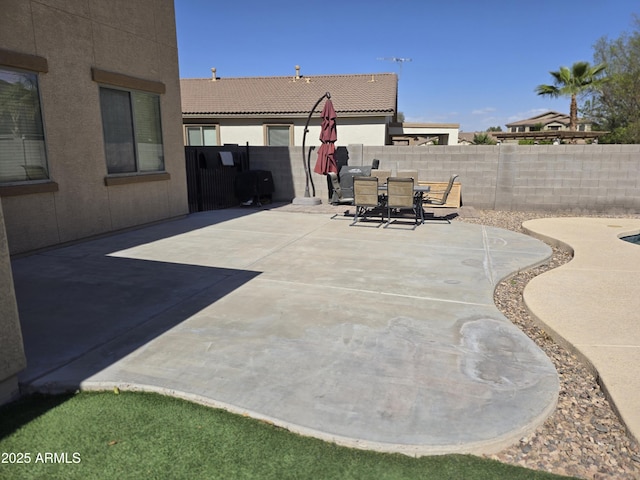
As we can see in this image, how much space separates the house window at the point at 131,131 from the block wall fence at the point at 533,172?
6.13 meters

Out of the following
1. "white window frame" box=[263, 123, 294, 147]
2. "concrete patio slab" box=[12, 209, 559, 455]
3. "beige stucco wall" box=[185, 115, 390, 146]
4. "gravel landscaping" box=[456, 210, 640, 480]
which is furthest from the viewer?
"white window frame" box=[263, 123, 294, 147]

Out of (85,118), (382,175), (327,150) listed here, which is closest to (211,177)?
(327,150)

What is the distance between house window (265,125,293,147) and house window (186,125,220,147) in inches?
110

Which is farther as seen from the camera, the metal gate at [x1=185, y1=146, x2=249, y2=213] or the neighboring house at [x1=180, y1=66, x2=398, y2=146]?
the neighboring house at [x1=180, y1=66, x2=398, y2=146]

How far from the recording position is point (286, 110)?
2111 cm

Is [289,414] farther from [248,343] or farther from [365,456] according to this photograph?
[248,343]

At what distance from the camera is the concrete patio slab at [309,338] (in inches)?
109

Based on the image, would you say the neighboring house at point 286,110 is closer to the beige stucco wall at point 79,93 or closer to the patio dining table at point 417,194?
the patio dining table at point 417,194

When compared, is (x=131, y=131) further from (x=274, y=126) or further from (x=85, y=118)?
(x=274, y=126)

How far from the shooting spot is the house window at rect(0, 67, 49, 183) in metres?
6.29

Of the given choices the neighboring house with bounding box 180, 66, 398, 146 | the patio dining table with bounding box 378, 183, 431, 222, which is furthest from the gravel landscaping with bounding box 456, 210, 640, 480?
the neighboring house with bounding box 180, 66, 398, 146

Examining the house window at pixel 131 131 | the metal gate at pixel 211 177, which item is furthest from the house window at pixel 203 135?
the house window at pixel 131 131

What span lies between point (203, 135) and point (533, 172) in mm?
16222

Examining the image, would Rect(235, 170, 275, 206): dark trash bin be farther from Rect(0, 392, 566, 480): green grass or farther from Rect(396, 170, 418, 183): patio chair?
Rect(0, 392, 566, 480): green grass
